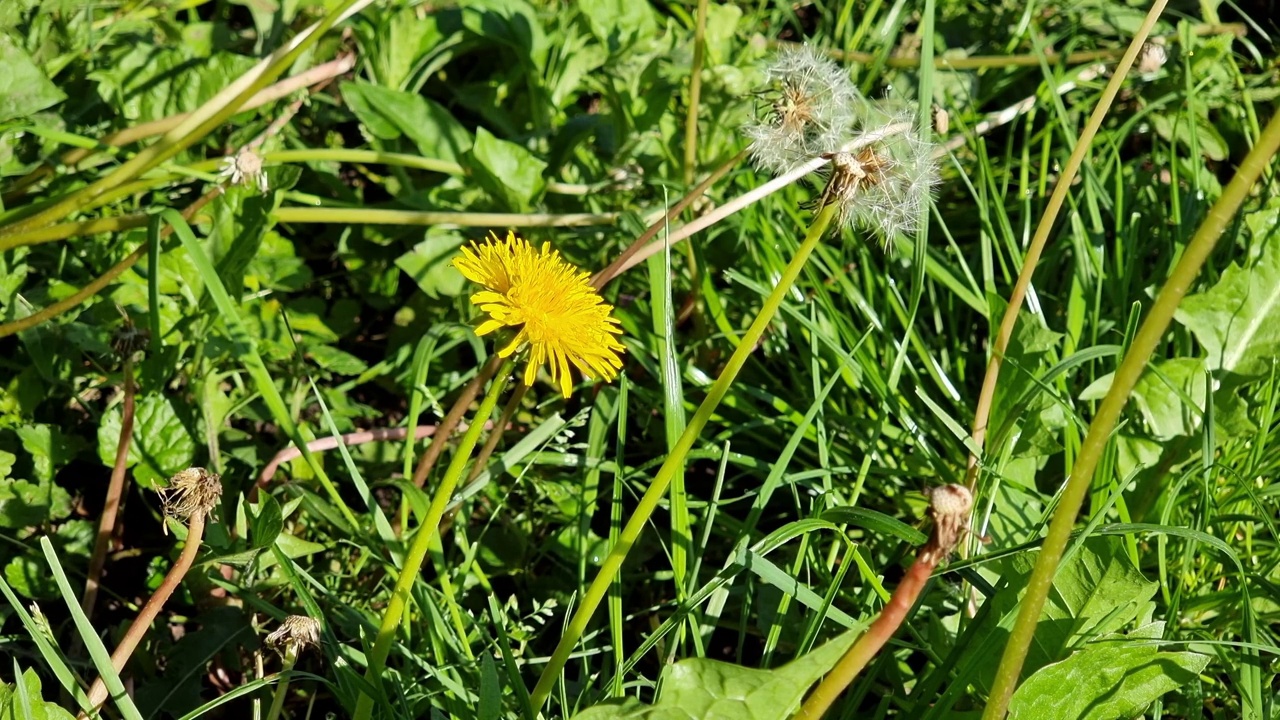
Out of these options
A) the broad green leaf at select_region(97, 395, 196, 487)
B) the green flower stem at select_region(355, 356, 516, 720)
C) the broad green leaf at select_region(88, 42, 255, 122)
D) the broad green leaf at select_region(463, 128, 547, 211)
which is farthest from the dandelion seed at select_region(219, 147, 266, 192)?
the green flower stem at select_region(355, 356, 516, 720)

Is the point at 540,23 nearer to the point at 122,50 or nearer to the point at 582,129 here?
the point at 582,129

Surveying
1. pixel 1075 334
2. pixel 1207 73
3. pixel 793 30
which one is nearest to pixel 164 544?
pixel 1075 334

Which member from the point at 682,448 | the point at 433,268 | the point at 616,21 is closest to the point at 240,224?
the point at 433,268

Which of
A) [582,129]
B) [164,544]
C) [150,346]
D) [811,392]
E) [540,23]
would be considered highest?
[540,23]

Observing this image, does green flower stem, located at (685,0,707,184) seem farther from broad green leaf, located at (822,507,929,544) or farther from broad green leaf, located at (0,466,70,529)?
broad green leaf, located at (0,466,70,529)

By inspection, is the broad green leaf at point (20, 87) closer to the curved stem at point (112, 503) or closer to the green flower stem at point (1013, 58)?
the curved stem at point (112, 503)
